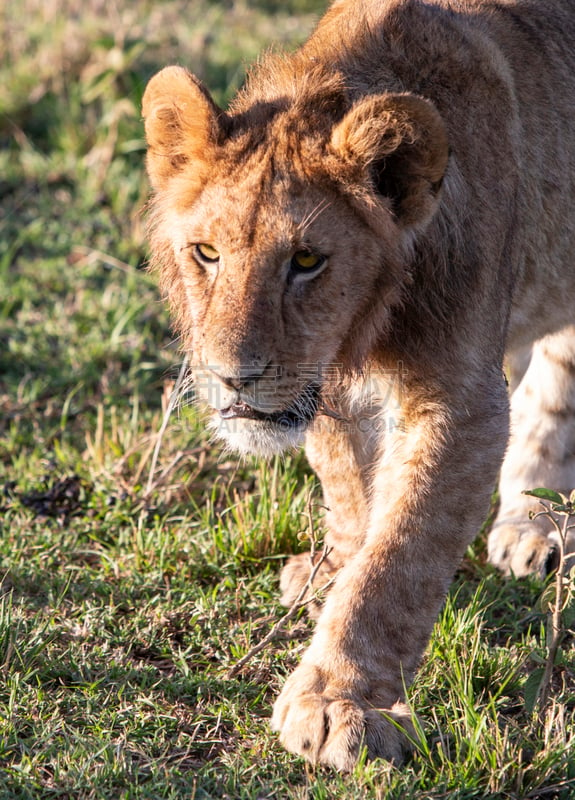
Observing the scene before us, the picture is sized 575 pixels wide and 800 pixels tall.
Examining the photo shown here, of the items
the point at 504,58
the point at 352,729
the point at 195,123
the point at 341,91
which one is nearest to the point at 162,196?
the point at 195,123

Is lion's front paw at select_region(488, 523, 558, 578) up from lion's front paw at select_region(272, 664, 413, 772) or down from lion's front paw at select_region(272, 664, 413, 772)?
down

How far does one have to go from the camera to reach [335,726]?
2990 millimetres

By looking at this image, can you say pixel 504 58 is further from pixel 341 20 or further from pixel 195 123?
pixel 195 123

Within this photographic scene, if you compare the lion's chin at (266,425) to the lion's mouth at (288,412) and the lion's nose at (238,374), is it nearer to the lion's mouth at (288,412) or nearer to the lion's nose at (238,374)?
the lion's mouth at (288,412)

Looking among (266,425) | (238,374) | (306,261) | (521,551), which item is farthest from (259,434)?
(521,551)

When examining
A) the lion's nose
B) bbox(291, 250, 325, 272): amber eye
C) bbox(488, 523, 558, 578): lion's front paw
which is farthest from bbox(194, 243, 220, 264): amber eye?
bbox(488, 523, 558, 578): lion's front paw

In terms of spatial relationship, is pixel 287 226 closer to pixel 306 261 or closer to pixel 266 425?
pixel 306 261

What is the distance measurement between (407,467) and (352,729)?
82cm

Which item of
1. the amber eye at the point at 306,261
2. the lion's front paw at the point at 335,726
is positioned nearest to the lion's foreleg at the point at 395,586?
the lion's front paw at the point at 335,726

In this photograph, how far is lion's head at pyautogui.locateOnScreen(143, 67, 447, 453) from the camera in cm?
302

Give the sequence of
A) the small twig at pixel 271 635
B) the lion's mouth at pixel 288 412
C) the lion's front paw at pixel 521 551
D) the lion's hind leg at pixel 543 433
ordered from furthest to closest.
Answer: the lion's hind leg at pixel 543 433
the lion's front paw at pixel 521 551
the small twig at pixel 271 635
the lion's mouth at pixel 288 412

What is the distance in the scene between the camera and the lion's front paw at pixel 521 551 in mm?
4148

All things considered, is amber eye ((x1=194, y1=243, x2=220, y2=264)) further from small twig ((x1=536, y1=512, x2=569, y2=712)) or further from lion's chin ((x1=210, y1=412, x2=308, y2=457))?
small twig ((x1=536, y1=512, x2=569, y2=712))

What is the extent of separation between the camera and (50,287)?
5.85 meters
